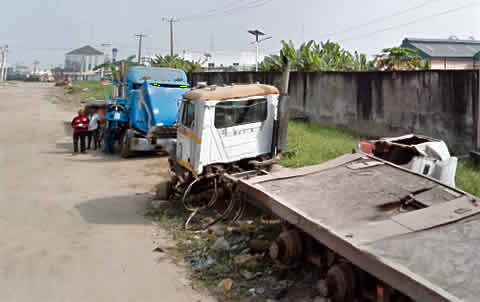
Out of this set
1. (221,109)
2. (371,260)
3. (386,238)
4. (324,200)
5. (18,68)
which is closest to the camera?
(371,260)

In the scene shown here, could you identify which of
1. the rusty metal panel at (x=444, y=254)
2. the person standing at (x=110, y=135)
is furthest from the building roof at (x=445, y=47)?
the rusty metal panel at (x=444, y=254)

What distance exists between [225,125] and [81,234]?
10.3 ft

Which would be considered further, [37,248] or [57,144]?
[57,144]

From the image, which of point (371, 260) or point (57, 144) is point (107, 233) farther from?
point (57, 144)

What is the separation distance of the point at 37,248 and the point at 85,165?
6.52m

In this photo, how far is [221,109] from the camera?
8.10m

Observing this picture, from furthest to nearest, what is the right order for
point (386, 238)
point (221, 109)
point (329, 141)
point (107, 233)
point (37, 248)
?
point (329, 141) → point (221, 109) → point (107, 233) → point (37, 248) → point (386, 238)

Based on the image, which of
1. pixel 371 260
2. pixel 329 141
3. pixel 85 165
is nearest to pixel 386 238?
pixel 371 260

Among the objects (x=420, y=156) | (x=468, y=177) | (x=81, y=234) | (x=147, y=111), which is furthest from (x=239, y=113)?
(x=147, y=111)

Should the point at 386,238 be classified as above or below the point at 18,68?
below

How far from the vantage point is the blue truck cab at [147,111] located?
519 inches

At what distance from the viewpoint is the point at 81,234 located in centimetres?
748

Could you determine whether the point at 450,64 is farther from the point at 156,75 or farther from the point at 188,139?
the point at 188,139

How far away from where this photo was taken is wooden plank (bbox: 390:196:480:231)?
14.6 feet
